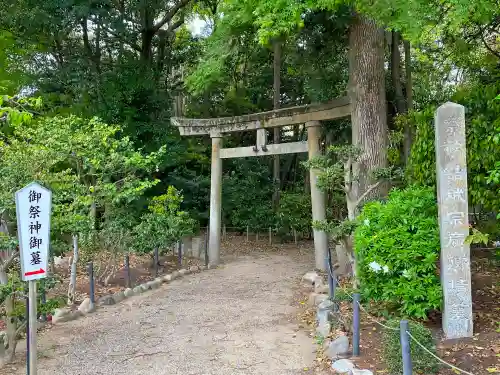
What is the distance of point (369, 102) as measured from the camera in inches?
310

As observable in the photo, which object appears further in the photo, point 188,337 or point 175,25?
point 175,25

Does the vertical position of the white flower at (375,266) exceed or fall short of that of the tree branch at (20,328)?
it exceeds it

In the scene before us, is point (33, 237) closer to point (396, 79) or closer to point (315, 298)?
point (315, 298)

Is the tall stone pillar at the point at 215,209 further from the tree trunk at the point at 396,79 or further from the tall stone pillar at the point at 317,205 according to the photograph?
the tree trunk at the point at 396,79

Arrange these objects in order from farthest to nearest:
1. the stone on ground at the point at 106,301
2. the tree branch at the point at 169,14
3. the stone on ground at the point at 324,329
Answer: the tree branch at the point at 169,14 → the stone on ground at the point at 106,301 → the stone on ground at the point at 324,329

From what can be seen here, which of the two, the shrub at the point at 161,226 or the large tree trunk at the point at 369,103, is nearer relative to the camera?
the large tree trunk at the point at 369,103

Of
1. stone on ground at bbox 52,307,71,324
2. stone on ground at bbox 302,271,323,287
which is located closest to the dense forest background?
stone on ground at bbox 302,271,323,287

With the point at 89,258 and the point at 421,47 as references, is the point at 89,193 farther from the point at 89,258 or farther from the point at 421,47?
the point at 421,47

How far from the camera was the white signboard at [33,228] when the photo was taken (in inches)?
147

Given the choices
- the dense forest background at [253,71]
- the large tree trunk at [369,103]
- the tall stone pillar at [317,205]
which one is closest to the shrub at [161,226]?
the dense forest background at [253,71]

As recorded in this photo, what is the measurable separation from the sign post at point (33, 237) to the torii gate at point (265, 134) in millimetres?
6716

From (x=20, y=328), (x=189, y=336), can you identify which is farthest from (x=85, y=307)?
(x=189, y=336)

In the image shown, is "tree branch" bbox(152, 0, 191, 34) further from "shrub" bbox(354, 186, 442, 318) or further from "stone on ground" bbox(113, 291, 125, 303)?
"shrub" bbox(354, 186, 442, 318)

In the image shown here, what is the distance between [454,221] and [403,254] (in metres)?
0.61
